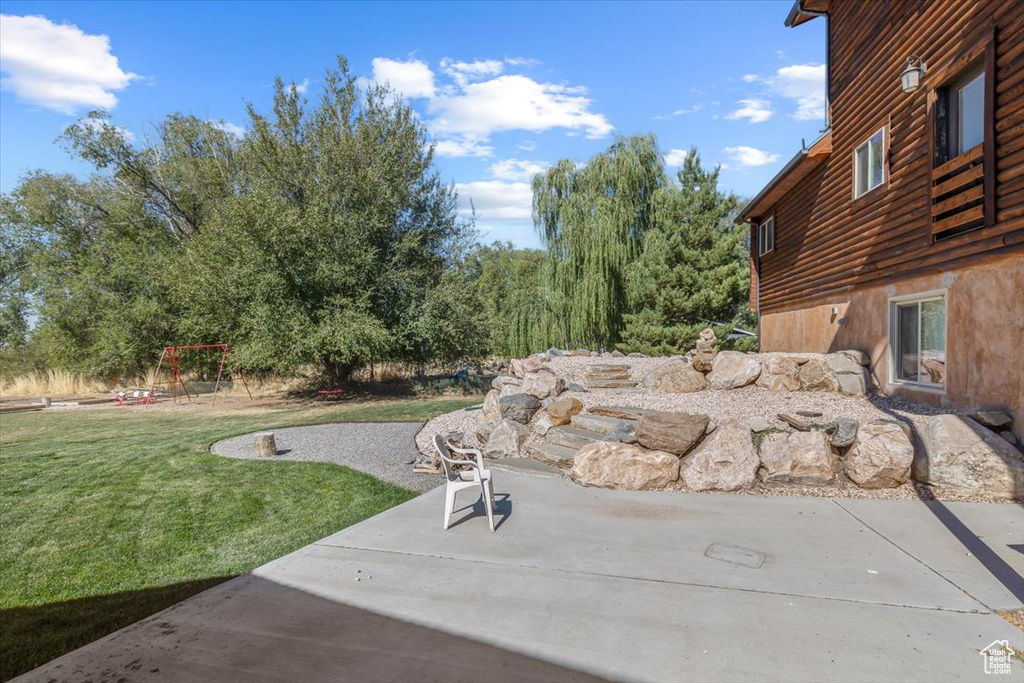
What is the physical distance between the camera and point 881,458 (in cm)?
545

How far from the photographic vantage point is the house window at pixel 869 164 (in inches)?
348

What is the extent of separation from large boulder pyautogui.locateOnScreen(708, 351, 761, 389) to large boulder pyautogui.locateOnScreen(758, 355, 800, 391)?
0.36 feet

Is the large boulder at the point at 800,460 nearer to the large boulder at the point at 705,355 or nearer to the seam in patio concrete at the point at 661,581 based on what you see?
the seam in patio concrete at the point at 661,581

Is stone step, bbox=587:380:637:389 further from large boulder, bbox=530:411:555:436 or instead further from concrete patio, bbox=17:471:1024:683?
concrete patio, bbox=17:471:1024:683

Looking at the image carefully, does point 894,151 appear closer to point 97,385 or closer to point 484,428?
point 484,428

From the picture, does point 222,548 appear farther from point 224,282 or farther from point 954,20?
point 224,282

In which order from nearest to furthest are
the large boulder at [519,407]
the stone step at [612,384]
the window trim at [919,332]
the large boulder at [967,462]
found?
the large boulder at [967,462] → the window trim at [919,332] → the large boulder at [519,407] → the stone step at [612,384]

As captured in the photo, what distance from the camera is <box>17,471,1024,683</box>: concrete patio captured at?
2.56 meters

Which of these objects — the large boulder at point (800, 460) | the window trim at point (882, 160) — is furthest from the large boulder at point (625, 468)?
the window trim at point (882, 160)

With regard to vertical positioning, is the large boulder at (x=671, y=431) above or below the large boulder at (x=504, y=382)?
below

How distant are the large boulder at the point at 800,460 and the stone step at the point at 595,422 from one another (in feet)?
5.39

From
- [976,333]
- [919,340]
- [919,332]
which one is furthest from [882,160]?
[976,333]

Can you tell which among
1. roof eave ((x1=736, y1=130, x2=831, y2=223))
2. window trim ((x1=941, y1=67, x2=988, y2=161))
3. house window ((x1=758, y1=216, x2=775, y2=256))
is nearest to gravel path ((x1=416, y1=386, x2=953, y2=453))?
window trim ((x1=941, y1=67, x2=988, y2=161))

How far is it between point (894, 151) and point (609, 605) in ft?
28.0
